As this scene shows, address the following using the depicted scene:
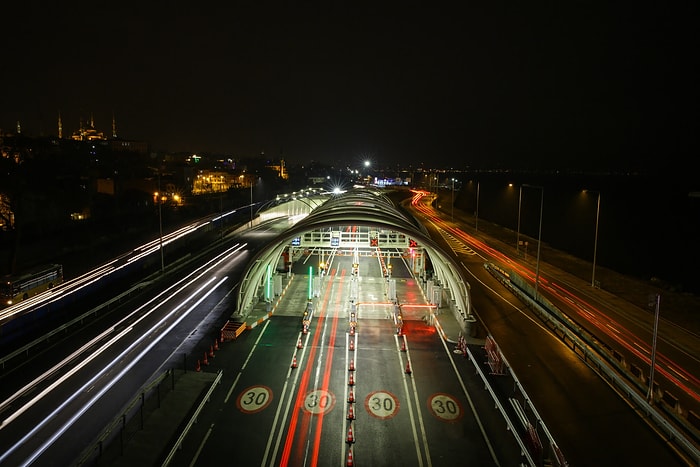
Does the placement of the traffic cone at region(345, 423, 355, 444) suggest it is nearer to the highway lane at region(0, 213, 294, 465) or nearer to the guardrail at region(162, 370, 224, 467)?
the guardrail at region(162, 370, 224, 467)

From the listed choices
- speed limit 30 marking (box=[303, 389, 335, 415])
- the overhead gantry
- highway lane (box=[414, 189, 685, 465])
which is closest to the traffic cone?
speed limit 30 marking (box=[303, 389, 335, 415])

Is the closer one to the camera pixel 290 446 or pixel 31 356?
pixel 290 446

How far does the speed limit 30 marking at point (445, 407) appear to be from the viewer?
1217cm

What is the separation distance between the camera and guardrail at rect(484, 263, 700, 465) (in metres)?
11.0

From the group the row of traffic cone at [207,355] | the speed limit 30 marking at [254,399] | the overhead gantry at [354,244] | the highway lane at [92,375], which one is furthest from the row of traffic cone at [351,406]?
the highway lane at [92,375]

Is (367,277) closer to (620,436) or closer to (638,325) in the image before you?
(638,325)

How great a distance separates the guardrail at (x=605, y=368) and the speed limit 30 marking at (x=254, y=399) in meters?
11.0

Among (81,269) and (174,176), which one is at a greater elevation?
(174,176)

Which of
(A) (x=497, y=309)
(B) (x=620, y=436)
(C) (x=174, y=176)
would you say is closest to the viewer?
(B) (x=620, y=436)

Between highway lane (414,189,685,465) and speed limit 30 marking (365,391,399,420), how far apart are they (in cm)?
433

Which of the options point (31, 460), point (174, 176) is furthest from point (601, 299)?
point (174, 176)

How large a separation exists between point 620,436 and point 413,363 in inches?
254

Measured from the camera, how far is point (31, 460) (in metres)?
10.4

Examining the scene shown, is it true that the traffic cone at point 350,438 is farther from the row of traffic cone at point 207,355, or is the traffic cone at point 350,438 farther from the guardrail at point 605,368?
the guardrail at point 605,368
